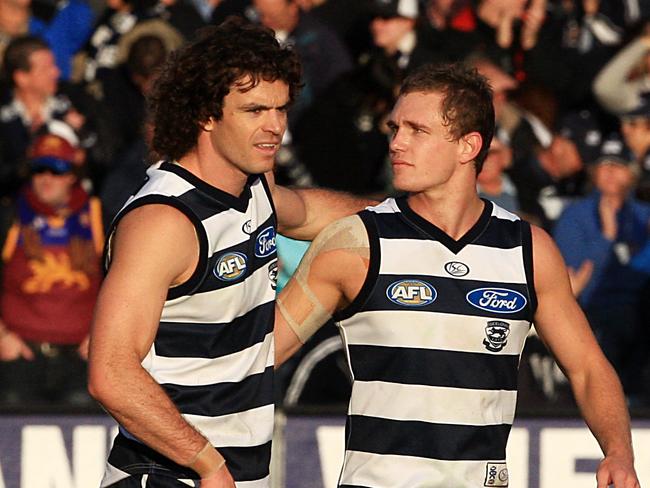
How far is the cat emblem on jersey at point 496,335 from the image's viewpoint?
174 inches

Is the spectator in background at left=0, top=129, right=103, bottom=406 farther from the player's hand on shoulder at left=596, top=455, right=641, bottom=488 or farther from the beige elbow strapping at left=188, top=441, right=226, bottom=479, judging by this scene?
the player's hand on shoulder at left=596, top=455, right=641, bottom=488

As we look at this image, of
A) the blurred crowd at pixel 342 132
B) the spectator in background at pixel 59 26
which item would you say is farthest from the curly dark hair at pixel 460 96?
the spectator in background at pixel 59 26

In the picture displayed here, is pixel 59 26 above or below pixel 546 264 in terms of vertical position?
above

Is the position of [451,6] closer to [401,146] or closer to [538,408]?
[538,408]

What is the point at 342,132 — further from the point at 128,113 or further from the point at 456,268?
the point at 456,268

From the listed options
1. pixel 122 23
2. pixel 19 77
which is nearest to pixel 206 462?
pixel 19 77

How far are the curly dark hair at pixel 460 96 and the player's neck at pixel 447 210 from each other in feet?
0.48

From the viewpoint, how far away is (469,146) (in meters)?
4.58

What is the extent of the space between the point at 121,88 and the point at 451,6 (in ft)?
6.35

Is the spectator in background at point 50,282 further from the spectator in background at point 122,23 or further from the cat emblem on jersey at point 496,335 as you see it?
the cat emblem on jersey at point 496,335

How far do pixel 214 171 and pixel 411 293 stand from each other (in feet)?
2.37

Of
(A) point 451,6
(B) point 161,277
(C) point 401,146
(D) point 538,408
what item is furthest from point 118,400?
(A) point 451,6

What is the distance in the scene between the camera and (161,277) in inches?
154

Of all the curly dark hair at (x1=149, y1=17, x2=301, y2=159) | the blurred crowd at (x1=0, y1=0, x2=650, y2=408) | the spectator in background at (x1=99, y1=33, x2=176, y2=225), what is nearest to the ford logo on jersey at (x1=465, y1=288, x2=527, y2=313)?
the curly dark hair at (x1=149, y1=17, x2=301, y2=159)
